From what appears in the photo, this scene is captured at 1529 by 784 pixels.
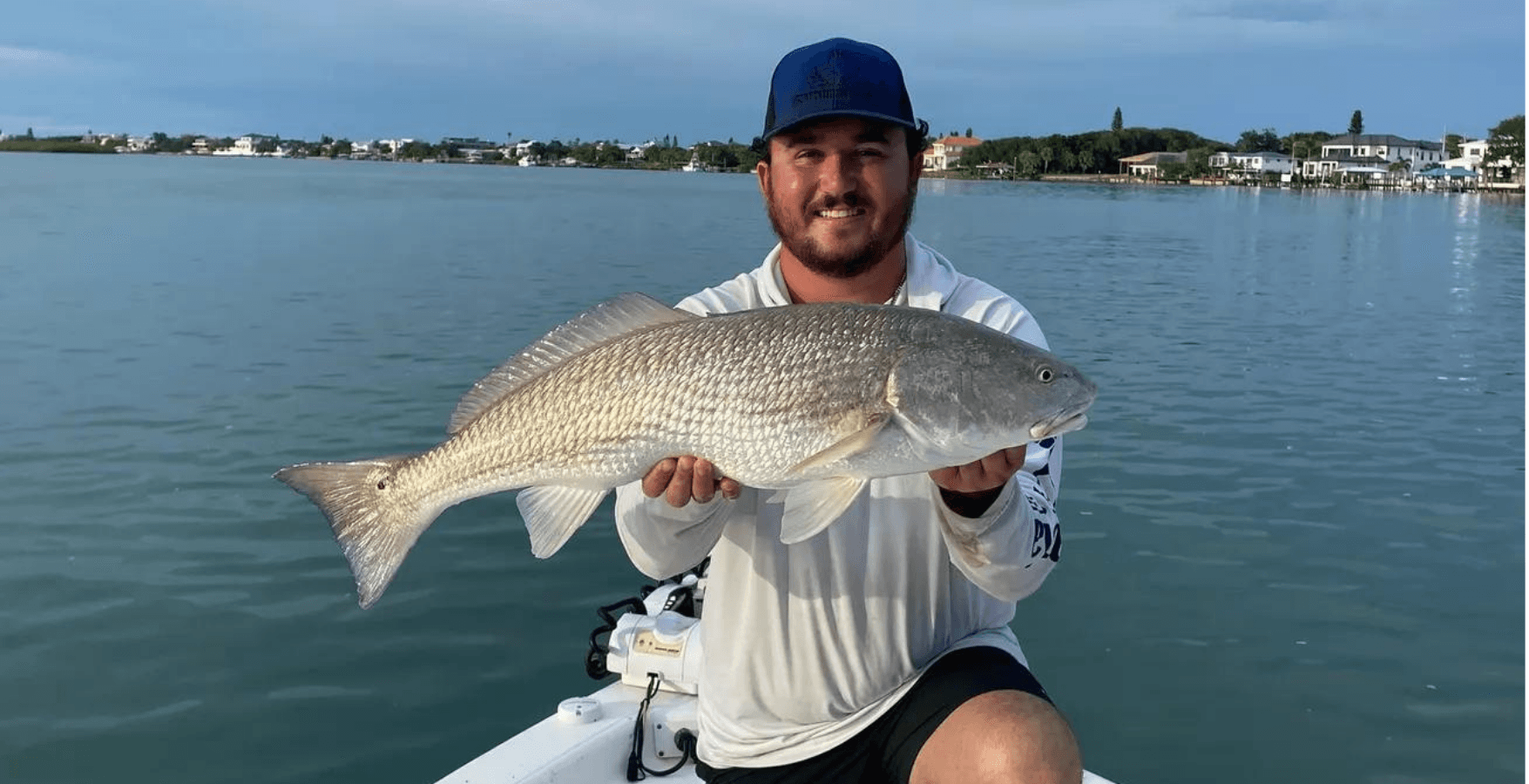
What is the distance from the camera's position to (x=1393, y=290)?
27.0m

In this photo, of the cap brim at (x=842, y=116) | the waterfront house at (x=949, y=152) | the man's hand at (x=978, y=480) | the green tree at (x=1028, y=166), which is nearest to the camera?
the man's hand at (x=978, y=480)

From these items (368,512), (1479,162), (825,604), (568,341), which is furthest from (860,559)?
(1479,162)

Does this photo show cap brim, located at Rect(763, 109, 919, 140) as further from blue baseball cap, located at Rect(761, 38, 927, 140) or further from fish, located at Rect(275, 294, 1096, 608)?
fish, located at Rect(275, 294, 1096, 608)

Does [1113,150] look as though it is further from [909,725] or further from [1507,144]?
[909,725]

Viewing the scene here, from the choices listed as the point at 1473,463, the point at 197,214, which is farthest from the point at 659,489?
the point at 197,214

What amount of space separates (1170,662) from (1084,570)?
141 cm

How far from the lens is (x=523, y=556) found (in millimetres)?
8289

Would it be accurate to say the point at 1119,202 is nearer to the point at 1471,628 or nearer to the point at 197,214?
the point at 197,214

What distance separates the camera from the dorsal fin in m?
3.14

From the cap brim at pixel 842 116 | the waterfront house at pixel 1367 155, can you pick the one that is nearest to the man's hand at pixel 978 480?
the cap brim at pixel 842 116

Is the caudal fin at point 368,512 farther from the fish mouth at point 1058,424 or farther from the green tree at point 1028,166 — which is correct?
the green tree at point 1028,166

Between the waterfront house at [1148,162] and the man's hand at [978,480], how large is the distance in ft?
565

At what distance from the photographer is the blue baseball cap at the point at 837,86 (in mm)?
3359

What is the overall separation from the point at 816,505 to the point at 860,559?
51 centimetres
